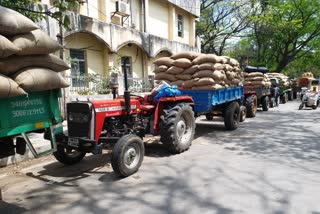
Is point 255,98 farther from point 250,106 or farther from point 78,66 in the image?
point 78,66

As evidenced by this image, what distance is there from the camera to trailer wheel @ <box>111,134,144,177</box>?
4.85 metres

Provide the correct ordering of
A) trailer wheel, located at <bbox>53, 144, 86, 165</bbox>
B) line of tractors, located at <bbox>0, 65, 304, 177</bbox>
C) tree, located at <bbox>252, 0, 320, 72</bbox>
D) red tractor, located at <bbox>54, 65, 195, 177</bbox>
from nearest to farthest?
1. line of tractors, located at <bbox>0, 65, 304, 177</bbox>
2. red tractor, located at <bbox>54, 65, 195, 177</bbox>
3. trailer wheel, located at <bbox>53, 144, 86, 165</bbox>
4. tree, located at <bbox>252, 0, 320, 72</bbox>

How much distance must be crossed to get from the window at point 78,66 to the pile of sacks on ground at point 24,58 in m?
8.53

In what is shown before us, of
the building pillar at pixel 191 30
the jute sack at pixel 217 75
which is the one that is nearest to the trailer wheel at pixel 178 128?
the jute sack at pixel 217 75

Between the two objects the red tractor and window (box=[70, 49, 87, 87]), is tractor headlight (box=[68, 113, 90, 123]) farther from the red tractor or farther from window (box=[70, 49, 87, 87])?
window (box=[70, 49, 87, 87])

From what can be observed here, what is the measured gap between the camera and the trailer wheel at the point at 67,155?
5.66m

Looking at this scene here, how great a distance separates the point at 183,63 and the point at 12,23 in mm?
5443

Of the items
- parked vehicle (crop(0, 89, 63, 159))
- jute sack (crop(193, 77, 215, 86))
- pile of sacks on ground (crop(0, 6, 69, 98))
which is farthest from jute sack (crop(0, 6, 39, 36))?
jute sack (crop(193, 77, 215, 86))

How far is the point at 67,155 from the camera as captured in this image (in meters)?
5.77

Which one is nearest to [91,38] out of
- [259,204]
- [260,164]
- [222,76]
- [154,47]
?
[154,47]

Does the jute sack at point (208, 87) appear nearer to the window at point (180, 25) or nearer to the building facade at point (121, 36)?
the building facade at point (121, 36)

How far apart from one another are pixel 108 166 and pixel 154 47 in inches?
514

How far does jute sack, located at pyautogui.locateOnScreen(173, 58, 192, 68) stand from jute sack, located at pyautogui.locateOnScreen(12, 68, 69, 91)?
184 inches

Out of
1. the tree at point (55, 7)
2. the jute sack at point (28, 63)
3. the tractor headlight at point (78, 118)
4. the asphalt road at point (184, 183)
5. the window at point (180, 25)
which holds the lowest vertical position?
the asphalt road at point (184, 183)
